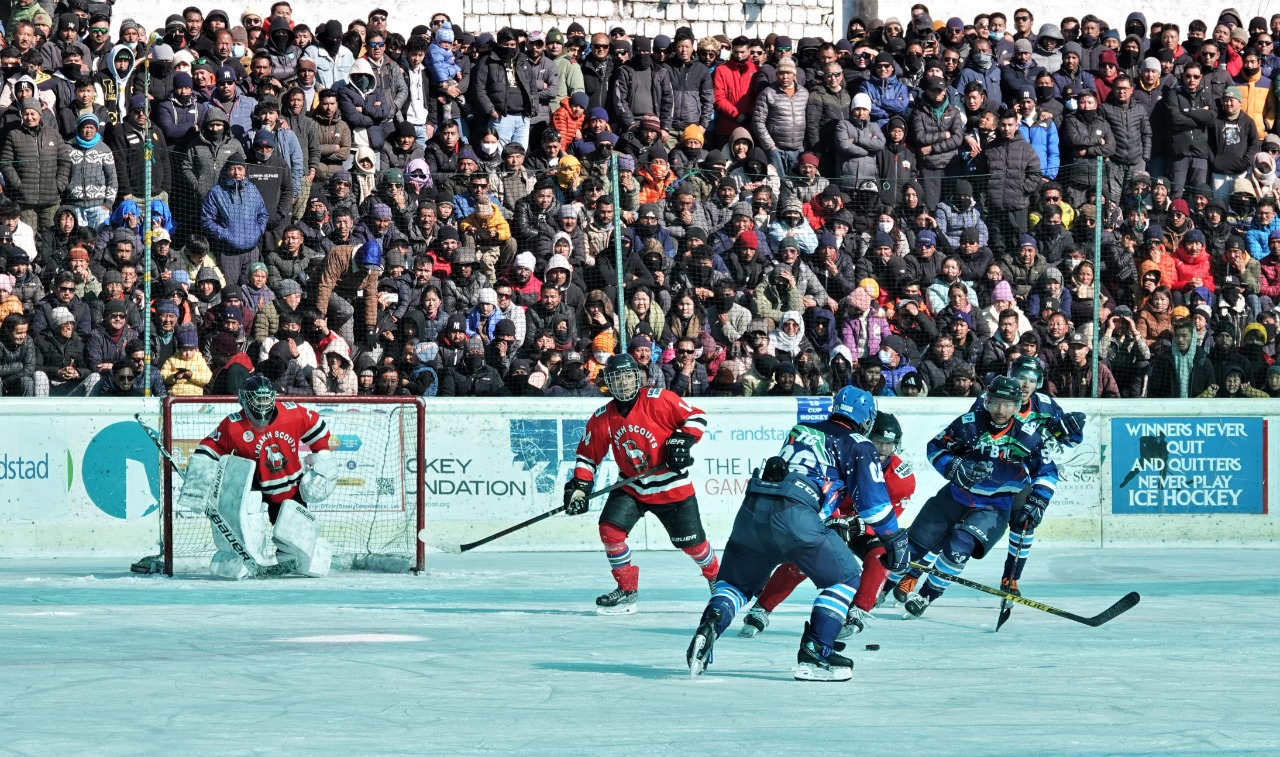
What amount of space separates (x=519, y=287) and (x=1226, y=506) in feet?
19.9

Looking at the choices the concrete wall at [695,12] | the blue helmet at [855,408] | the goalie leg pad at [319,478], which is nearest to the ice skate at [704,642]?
the blue helmet at [855,408]

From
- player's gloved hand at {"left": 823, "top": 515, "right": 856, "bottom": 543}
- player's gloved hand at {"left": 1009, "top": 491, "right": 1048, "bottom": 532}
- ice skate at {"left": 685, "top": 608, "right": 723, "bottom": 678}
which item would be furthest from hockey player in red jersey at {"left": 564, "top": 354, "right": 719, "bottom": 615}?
ice skate at {"left": 685, "top": 608, "right": 723, "bottom": 678}

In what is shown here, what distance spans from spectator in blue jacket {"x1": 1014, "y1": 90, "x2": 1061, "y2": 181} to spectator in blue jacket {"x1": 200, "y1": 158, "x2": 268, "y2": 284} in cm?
700

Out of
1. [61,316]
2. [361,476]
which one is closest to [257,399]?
[361,476]

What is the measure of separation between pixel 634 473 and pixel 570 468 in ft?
11.1

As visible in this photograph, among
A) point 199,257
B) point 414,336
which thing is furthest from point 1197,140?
point 199,257

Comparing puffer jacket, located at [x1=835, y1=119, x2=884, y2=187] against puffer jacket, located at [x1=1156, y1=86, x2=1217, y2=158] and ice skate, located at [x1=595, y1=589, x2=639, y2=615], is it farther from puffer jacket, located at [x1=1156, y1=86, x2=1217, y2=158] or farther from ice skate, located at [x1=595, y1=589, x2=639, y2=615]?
ice skate, located at [x1=595, y1=589, x2=639, y2=615]

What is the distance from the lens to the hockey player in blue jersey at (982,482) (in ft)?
32.1

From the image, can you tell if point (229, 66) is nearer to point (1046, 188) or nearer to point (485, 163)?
point (485, 163)

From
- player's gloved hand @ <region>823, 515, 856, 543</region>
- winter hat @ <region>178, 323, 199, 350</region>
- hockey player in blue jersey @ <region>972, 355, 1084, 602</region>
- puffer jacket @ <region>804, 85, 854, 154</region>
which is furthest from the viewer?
puffer jacket @ <region>804, 85, 854, 154</region>

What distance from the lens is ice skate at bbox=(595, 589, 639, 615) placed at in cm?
1012

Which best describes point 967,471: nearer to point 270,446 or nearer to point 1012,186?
point 270,446

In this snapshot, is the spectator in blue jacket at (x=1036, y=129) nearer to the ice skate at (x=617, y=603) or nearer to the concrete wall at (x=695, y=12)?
the concrete wall at (x=695, y=12)

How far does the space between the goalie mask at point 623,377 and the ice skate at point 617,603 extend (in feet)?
3.71
